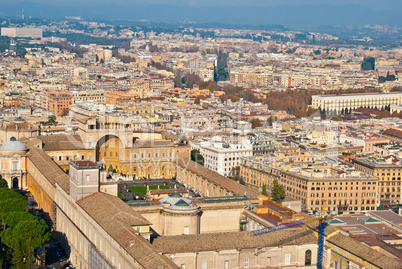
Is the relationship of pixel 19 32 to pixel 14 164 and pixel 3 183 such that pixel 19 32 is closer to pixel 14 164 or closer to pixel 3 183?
pixel 14 164

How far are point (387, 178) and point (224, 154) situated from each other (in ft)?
23.9

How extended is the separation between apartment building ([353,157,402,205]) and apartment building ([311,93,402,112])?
28069 mm

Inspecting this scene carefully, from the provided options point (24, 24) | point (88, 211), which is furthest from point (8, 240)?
point (24, 24)

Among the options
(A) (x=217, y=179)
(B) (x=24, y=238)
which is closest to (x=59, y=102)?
(A) (x=217, y=179)

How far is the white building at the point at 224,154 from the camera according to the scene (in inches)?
1380

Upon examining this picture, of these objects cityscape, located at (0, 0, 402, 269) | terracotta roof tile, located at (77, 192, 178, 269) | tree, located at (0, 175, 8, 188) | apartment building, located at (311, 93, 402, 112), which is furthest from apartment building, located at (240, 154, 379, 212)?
apartment building, located at (311, 93, 402, 112)

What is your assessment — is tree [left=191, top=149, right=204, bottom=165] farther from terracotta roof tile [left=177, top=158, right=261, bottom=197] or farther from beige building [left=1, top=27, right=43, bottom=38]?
beige building [left=1, top=27, right=43, bottom=38]

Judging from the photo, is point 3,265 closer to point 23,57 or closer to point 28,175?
point 28,175

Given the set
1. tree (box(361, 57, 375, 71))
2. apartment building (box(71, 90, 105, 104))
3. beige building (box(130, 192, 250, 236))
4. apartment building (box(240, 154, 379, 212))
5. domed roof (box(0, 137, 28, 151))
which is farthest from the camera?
tree (box(361, 57, 375, 71))

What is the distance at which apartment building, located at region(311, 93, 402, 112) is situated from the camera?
61000 millimetres

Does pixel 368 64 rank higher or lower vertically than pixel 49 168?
higher

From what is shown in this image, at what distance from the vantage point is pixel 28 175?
30.6 m

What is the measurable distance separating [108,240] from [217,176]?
10234mm

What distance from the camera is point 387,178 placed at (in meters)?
32.0
